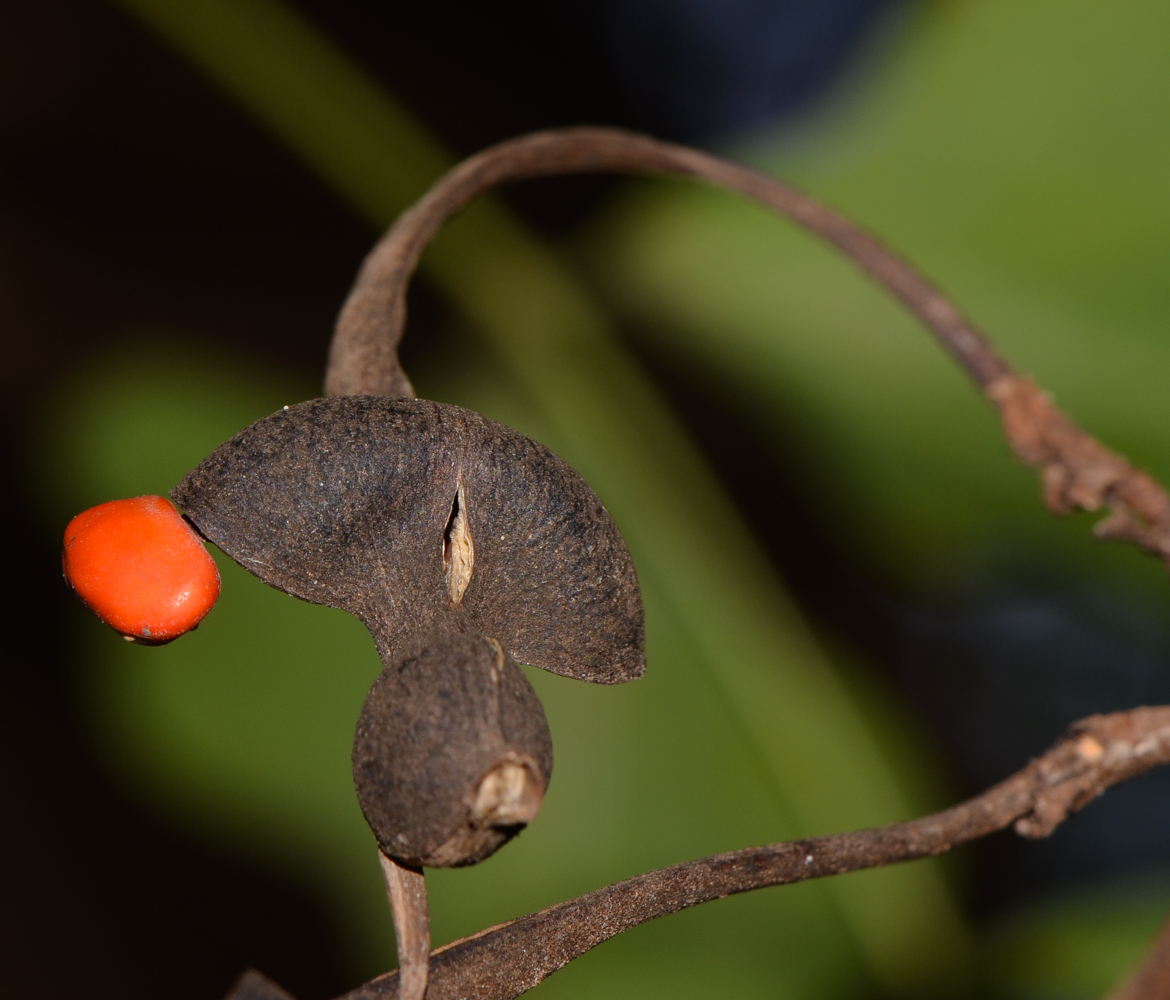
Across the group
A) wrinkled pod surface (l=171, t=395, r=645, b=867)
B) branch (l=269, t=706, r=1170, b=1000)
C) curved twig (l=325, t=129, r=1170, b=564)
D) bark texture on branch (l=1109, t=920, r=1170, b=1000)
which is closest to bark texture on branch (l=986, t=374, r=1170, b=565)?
curved twig (l=325, t=129, r=1170, b=564)

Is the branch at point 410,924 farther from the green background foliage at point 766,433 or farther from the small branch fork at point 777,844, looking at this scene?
the green background foliage at point 766,433

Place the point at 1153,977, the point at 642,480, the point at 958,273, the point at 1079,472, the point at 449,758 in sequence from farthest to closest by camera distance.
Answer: the point at 642,480
the point at 958,273
the point at 1079,472
the point at 1153,977
the point at 449,758

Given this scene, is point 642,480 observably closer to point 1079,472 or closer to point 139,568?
point 1079,472

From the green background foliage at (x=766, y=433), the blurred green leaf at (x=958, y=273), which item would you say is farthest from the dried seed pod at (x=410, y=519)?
the blurred green leaf at (x=958, y=273)

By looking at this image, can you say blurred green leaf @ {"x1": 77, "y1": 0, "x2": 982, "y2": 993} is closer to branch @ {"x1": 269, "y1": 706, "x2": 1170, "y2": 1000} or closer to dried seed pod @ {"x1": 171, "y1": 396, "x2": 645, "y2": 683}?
branch @ {"x1": 269, "y1": 706, "x2": 1170, "y2": 1000}

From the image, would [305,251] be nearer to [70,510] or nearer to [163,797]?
[70,510]

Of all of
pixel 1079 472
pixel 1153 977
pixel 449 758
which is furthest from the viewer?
pixel 1079 472

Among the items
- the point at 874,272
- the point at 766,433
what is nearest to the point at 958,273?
the point at 766,433
